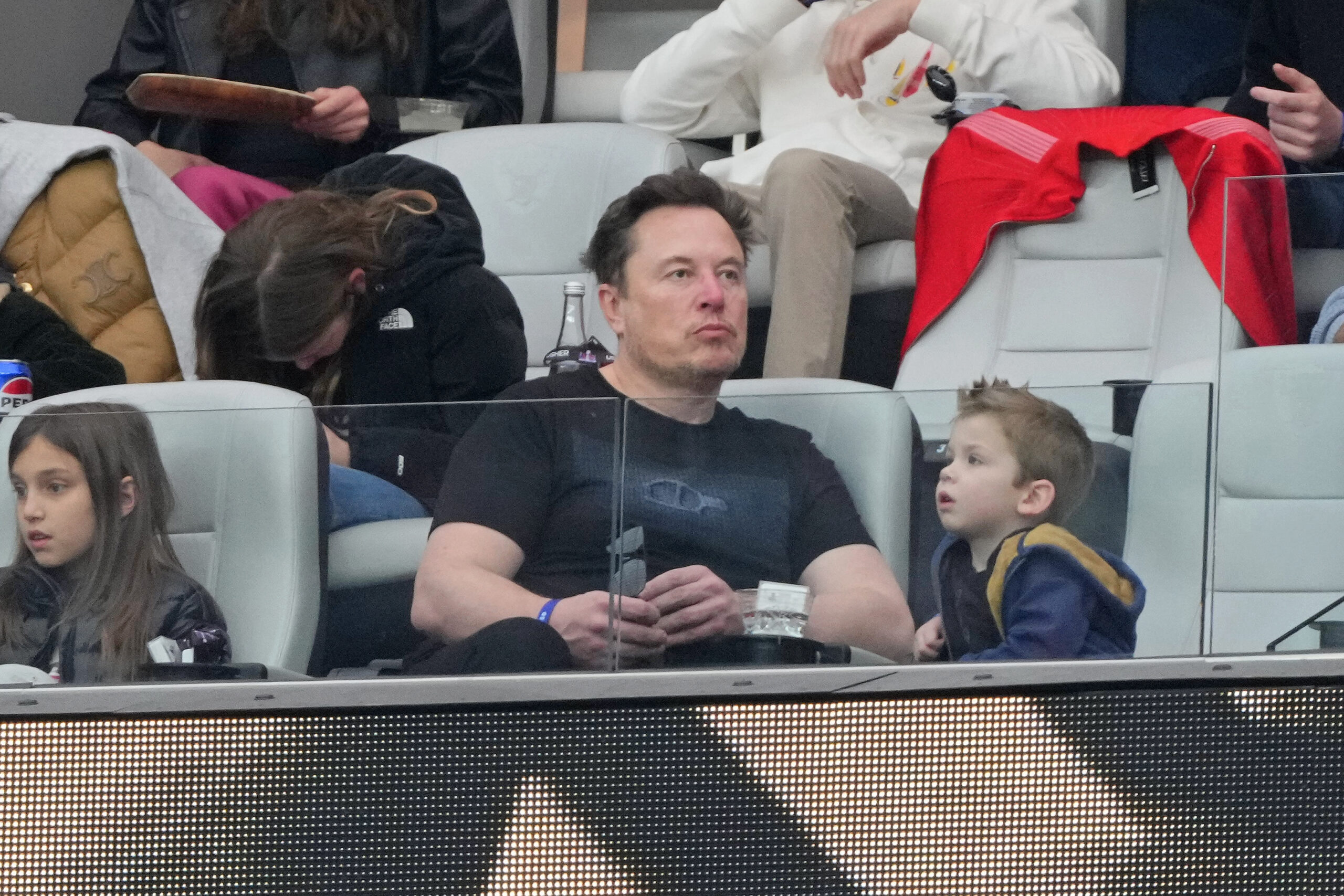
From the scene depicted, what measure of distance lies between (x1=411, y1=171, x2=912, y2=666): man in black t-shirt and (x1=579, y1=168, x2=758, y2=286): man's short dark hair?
0.68 m

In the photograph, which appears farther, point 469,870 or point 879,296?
point 879,296

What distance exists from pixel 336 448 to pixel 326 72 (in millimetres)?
2013

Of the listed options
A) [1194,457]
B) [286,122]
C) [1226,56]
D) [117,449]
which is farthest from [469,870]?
[1226,56]

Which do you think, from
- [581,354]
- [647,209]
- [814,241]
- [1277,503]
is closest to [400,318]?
[581,354]

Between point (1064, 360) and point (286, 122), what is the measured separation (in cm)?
143

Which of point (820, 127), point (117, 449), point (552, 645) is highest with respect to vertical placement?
point (820, 127)

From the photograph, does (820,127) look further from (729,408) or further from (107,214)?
(729,408)

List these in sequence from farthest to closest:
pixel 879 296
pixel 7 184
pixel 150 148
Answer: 1. pixel 150 148
2. pixel 879 296
3. pixel 7 184

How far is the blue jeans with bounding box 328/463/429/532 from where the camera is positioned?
1.48m

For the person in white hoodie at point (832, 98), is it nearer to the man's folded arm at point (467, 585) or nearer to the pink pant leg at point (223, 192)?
the pink pant leg at point (223, 192)

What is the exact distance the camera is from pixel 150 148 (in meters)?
3.24

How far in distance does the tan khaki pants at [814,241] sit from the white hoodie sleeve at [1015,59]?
0.24m

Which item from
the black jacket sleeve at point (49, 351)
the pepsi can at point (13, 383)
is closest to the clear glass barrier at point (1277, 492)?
the pepsi can at point (13, 383)

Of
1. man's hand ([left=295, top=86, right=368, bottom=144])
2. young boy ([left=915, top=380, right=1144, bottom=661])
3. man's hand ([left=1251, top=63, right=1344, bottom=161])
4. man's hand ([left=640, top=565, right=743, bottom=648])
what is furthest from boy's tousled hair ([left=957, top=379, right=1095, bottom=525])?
man's hand ([left=295, top=86, right=368, bottom=144])
